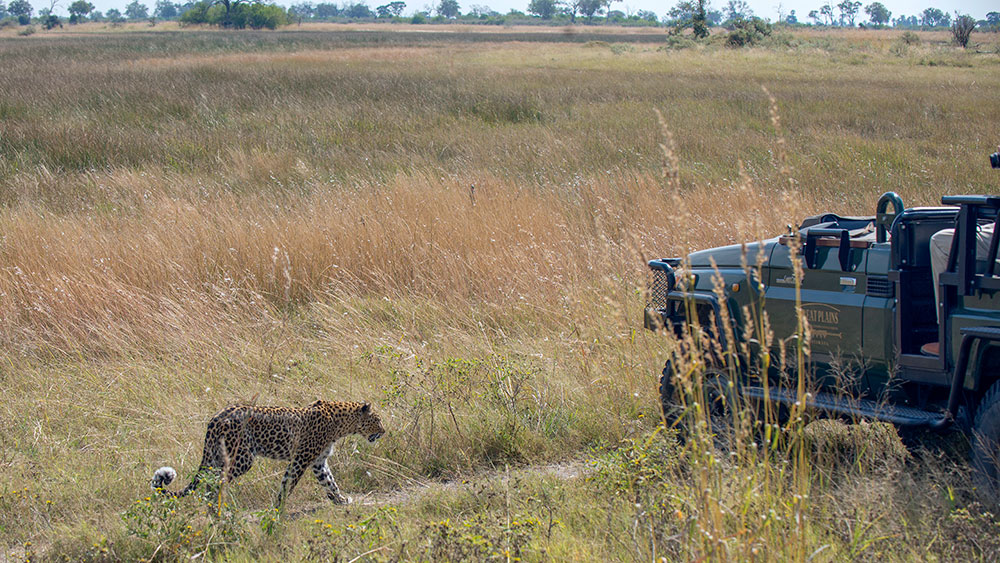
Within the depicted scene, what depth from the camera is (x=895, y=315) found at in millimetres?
3842

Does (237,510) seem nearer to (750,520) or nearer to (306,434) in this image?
(306,434)

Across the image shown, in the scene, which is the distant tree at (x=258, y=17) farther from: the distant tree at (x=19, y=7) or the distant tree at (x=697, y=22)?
the distant tree at (x=19, y=7)

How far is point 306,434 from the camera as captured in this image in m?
4.18

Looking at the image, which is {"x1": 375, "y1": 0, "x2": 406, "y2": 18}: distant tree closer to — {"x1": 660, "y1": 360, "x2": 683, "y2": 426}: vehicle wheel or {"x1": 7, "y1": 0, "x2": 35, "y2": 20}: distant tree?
{"x1": 7, "y1": 0, "x2": 35, "y2": 20}: distant tree

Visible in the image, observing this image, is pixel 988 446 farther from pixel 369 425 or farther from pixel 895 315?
pixel 369 425

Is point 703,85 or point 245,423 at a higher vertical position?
point 703,85

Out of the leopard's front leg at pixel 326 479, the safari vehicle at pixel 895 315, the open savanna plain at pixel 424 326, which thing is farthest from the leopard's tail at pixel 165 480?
the safari vehicle at pixel 895 315

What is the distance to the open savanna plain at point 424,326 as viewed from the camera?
3.67 metres

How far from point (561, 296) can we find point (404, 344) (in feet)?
5.23

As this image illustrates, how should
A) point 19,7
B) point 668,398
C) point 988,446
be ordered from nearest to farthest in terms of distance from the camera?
point 988,446 < point 668,398 < point 19,7

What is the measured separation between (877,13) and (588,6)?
179ft

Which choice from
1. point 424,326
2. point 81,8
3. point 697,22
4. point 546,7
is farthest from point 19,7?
point 424,326

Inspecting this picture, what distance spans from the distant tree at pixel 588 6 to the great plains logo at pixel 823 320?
170m

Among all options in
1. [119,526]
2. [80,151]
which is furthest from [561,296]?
[80,151]
